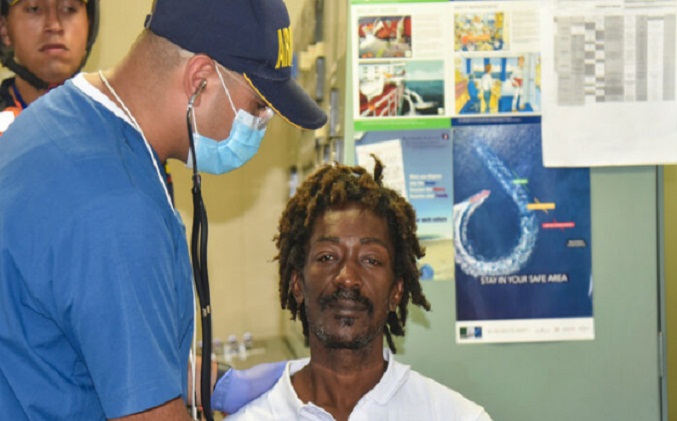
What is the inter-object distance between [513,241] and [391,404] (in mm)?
559

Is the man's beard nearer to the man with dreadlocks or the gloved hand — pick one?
the man with dreadlocks

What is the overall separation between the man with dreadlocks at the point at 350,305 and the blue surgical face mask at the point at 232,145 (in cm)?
55

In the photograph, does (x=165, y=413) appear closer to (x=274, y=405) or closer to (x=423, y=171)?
(x=274, y=405)

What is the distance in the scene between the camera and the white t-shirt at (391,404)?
1.87 m

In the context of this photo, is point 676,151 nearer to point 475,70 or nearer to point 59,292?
point 475,70

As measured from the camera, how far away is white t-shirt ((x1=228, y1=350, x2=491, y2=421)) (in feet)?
6.14

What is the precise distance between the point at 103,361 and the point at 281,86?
1.53 feet

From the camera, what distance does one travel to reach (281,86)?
1339 millimetres

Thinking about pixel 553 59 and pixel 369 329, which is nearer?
pixel 369 329

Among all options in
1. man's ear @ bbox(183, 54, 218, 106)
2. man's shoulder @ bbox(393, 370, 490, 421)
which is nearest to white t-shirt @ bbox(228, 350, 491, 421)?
man's shoulder @ bbox(393, 370, 490, 421)

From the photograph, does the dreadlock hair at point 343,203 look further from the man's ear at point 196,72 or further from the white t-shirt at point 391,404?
the man's ear at point 196,72

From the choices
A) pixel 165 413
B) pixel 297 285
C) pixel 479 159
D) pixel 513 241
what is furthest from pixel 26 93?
pixel 165 413

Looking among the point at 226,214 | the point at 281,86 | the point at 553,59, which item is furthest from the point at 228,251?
the point at 281,86

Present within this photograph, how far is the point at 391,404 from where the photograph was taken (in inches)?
74.4
